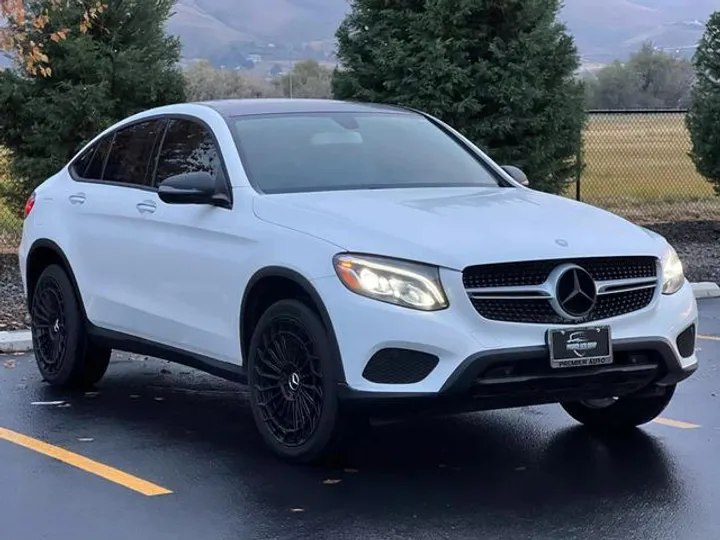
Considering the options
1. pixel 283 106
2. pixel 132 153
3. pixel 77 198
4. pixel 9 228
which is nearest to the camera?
pixel 283 106

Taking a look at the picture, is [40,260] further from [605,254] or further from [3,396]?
[605,254]

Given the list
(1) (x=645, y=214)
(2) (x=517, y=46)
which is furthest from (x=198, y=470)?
(1) (x=645, y=214)

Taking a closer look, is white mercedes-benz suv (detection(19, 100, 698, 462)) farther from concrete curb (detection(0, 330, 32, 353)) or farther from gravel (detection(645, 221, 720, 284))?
gravel (detection(645, 221, 720, 284))

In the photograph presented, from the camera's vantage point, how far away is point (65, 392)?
8359mm

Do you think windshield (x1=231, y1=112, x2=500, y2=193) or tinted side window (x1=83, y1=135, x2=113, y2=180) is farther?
tinted side window (x1=83, y1=135, x2=113, y2=180)

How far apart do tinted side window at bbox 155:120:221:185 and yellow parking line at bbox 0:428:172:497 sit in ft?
5.25

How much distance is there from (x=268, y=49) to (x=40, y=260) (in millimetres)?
101934

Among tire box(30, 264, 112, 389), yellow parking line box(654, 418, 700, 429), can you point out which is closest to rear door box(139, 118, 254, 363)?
tire box(30, 264, 112, 389)

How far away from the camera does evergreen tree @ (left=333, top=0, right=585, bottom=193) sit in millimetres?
14789

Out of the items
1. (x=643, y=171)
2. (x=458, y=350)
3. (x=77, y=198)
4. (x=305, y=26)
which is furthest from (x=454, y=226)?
(x=305, y=26)

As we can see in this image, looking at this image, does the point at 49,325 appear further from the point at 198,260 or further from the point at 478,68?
the point at 478,68

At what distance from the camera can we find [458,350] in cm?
575

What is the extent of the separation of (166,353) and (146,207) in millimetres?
815

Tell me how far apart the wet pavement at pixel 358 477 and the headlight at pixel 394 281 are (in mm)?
855
